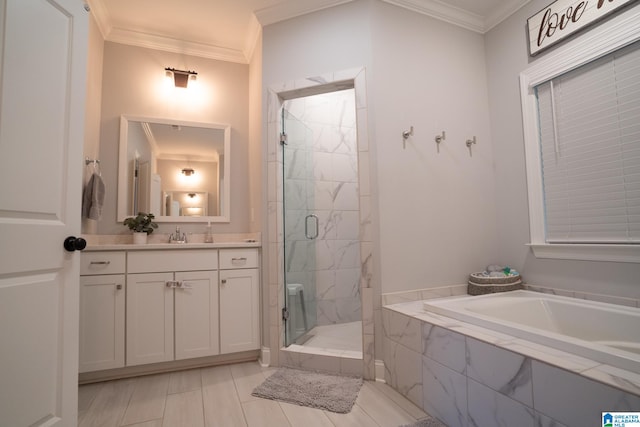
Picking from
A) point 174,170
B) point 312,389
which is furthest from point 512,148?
point 174,170

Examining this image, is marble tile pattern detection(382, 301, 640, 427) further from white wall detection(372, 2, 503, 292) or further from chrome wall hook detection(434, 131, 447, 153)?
chrome wall hook detection(434, 131, 447, 153)

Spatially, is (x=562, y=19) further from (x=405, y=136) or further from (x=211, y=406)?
(x=211, y=406)

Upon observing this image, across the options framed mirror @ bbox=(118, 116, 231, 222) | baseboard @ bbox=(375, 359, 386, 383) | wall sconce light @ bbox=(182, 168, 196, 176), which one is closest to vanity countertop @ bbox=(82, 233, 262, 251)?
framed mirror @ bbox=(118, 116, 231, 222)

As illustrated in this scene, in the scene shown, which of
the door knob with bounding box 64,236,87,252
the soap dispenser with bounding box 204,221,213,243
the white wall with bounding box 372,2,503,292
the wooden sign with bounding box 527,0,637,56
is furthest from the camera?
the soap dispenser with bounding box 204,221,213,243

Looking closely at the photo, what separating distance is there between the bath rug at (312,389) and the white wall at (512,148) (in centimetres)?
154

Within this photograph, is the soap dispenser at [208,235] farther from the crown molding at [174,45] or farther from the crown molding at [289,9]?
the crown molding at [289,9]

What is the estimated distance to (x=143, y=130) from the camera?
105 inches

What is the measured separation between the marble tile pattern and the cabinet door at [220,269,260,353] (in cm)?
104

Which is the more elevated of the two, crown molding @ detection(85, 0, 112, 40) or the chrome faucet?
crown molding @ detection(85, 0, 112, 40)

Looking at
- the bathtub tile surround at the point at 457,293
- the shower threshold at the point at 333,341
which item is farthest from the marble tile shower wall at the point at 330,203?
the bathtub tile surround at the point at 457,293

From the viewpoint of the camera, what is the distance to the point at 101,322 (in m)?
1.99

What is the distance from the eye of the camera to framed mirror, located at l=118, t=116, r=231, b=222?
2600 millimetres

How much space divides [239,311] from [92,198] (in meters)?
1.37

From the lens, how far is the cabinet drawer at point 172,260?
6.88 feet
